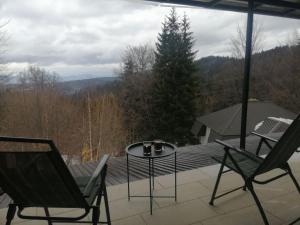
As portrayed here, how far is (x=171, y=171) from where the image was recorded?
3.05 m

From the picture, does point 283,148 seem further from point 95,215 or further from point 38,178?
point 38,178

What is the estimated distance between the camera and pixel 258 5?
10.7 ft

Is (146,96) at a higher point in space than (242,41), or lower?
lower

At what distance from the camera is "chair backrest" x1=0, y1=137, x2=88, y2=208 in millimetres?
1280

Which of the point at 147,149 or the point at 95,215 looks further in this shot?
the point at 147,149

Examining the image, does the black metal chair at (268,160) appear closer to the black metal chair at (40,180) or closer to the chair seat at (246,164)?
the chair seat at (246,164)

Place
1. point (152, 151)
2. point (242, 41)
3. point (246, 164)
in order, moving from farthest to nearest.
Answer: point (242, 41), point (152, 151), point (246, 164)

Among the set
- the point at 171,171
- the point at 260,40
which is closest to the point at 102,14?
the point at 260,40

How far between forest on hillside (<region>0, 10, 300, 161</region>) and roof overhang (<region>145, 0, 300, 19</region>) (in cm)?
482

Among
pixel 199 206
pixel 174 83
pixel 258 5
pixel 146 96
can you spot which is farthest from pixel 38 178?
pixel 174 83

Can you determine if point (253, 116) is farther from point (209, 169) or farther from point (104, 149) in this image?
point (209, 169)

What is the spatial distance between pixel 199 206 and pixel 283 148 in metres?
0.86

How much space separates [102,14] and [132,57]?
406 centimetres

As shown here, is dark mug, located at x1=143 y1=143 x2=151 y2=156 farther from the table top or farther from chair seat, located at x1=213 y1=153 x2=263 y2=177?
chair seat, located at x1=213 y1=153 x2=263 y2=177
